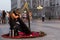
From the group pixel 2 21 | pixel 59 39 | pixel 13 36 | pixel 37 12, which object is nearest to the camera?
pixel 59 39

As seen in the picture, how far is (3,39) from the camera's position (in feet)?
48.9

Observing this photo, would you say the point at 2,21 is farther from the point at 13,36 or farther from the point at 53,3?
the point at 53,3

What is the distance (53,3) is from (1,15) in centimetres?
3835

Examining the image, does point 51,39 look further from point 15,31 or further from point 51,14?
point 51,14

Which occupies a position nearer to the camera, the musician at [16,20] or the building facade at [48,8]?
the musician at [16,20]

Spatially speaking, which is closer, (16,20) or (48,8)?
(16,20)

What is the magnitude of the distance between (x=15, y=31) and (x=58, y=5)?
182 feet

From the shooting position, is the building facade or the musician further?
the building facade

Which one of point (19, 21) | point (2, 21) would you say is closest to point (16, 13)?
point (19, 21)

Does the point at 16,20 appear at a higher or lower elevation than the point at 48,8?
higher

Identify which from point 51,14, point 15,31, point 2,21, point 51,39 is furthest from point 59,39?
point 51,14

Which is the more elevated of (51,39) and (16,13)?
(16,13)

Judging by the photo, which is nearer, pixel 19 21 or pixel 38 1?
pixel 19 21

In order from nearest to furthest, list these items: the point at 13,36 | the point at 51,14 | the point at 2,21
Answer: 1. the point at 13,36
2. the point at 2,21
3. the point at 51,14
